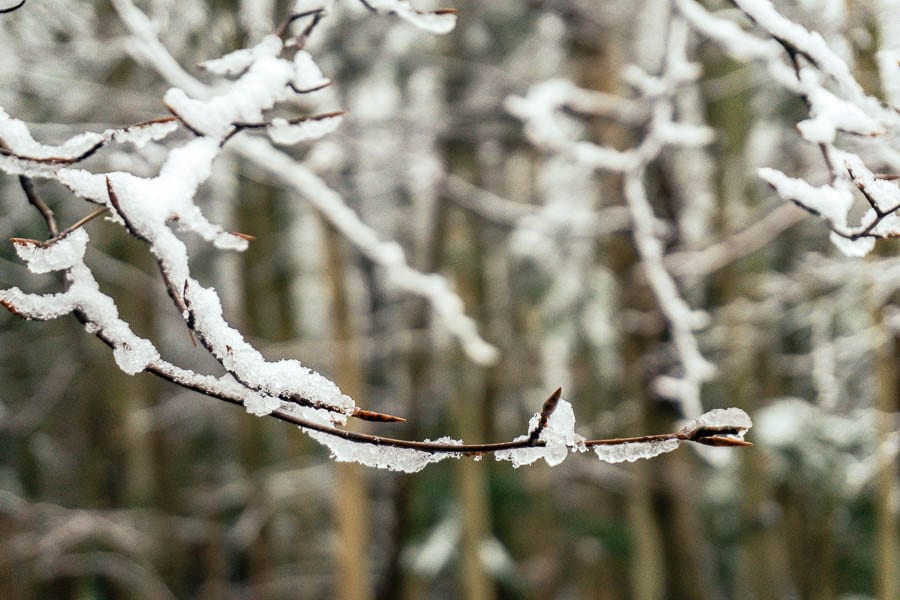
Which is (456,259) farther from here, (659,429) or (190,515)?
(190,515)

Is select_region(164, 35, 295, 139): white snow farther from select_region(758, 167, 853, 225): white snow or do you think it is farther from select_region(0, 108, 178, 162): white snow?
select_region(758, 167, 853, 225): white snow

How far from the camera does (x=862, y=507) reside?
26.5 feet

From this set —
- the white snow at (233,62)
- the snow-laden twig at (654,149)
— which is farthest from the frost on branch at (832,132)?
the white snow at (233,62)

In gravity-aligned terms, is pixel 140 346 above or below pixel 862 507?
below

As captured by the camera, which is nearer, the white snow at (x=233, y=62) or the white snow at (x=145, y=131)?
the white snow at (x=145, y=131)

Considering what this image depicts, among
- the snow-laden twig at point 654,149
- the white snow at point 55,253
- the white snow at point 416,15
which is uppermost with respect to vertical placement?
the snow-laden twig at point 654,149

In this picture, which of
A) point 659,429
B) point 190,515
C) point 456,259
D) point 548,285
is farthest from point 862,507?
point 190,515

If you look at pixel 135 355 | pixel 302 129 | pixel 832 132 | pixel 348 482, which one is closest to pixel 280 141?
pixel 302 129

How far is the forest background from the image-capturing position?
273cm

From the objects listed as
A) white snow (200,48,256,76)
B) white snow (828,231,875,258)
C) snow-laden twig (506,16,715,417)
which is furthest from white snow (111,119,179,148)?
snow-laden twig (506,16,715,417)

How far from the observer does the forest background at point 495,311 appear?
273 cm

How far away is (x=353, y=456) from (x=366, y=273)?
5070mm

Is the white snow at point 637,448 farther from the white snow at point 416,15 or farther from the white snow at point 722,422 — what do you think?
the white snow at point 416,15

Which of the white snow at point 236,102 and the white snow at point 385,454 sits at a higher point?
the white snow at point 236,102
